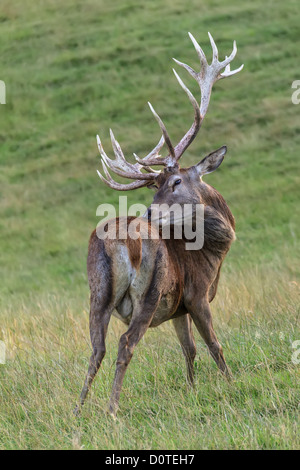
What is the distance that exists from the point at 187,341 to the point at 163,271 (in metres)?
0.95

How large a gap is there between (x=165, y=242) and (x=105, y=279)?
94cm

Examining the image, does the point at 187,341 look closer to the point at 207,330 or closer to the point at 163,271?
the point at 207,330

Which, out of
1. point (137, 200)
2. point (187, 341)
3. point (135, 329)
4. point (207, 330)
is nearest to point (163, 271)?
point (135, 329)

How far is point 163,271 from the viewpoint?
5.54 m

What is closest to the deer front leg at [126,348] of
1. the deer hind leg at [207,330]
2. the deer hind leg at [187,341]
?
the deer hind leg at [207,330]

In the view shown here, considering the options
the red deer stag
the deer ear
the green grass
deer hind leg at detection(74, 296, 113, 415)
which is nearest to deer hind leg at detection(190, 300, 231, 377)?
the red deer stag

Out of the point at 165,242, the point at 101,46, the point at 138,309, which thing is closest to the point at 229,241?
the point at 165,242

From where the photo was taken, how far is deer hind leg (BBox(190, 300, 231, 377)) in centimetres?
600

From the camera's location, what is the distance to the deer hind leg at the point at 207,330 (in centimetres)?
600

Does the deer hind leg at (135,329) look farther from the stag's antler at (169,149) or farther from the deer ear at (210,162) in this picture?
the deer ear at (210,162)

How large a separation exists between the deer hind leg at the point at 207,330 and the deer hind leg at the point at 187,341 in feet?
0.73

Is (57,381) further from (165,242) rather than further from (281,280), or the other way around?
(281,280)

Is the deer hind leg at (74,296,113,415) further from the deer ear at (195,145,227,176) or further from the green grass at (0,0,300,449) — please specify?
the deer ear at (195,145,227,176)

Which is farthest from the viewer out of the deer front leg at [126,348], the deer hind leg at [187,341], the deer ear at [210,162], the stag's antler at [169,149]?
the deer ear at [210,162]
